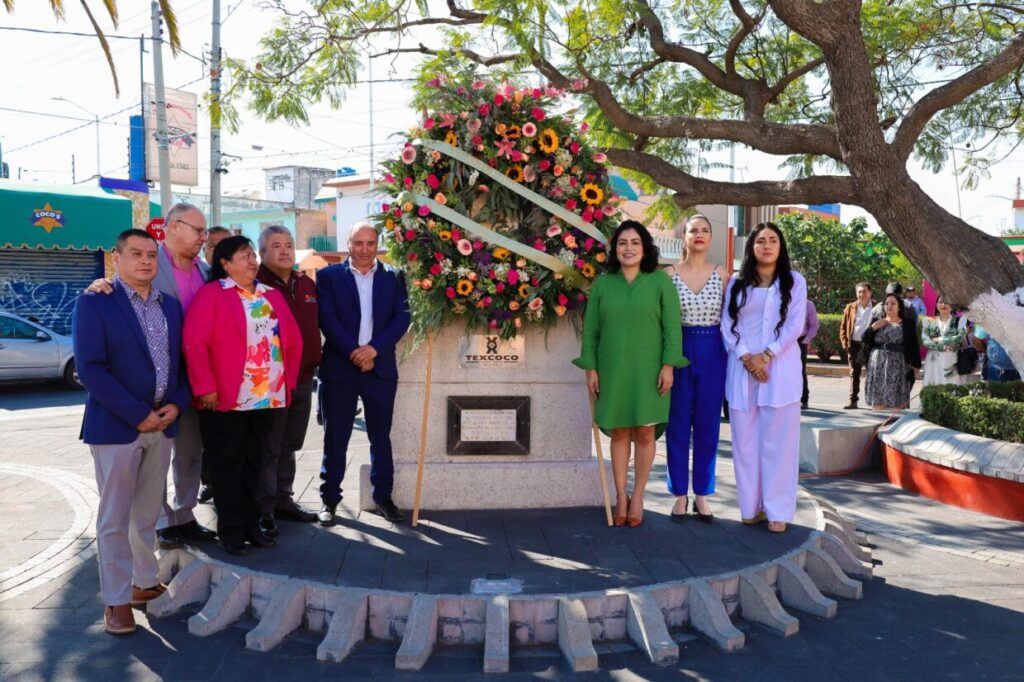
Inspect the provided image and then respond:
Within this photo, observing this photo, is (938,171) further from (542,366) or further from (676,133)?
(542,366)

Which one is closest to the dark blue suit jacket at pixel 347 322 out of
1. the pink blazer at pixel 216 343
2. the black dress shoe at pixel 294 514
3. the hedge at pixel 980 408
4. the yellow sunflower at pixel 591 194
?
the pink blazer at pixel 216 343

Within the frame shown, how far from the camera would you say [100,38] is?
561 centimetres

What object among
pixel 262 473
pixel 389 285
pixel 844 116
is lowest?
pixel 262 473

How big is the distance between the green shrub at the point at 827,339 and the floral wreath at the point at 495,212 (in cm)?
1528

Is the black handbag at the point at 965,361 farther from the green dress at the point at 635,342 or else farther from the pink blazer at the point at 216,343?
the pink blazer at the point at 216,343

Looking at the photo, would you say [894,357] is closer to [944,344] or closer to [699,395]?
[944,344]

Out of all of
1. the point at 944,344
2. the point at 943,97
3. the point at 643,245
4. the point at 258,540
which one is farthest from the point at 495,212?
the point at 944,344

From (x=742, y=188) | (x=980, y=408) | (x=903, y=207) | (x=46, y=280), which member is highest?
(x=742, y=188)

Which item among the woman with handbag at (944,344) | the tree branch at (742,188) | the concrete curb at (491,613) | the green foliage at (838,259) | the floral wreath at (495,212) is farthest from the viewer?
the green foliage at (838,259)

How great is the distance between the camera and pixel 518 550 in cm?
497

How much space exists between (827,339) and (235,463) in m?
17.3

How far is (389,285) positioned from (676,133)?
171 inches

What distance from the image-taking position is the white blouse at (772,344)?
Answer: 5.26 metres

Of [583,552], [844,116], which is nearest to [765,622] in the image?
[583,552]
